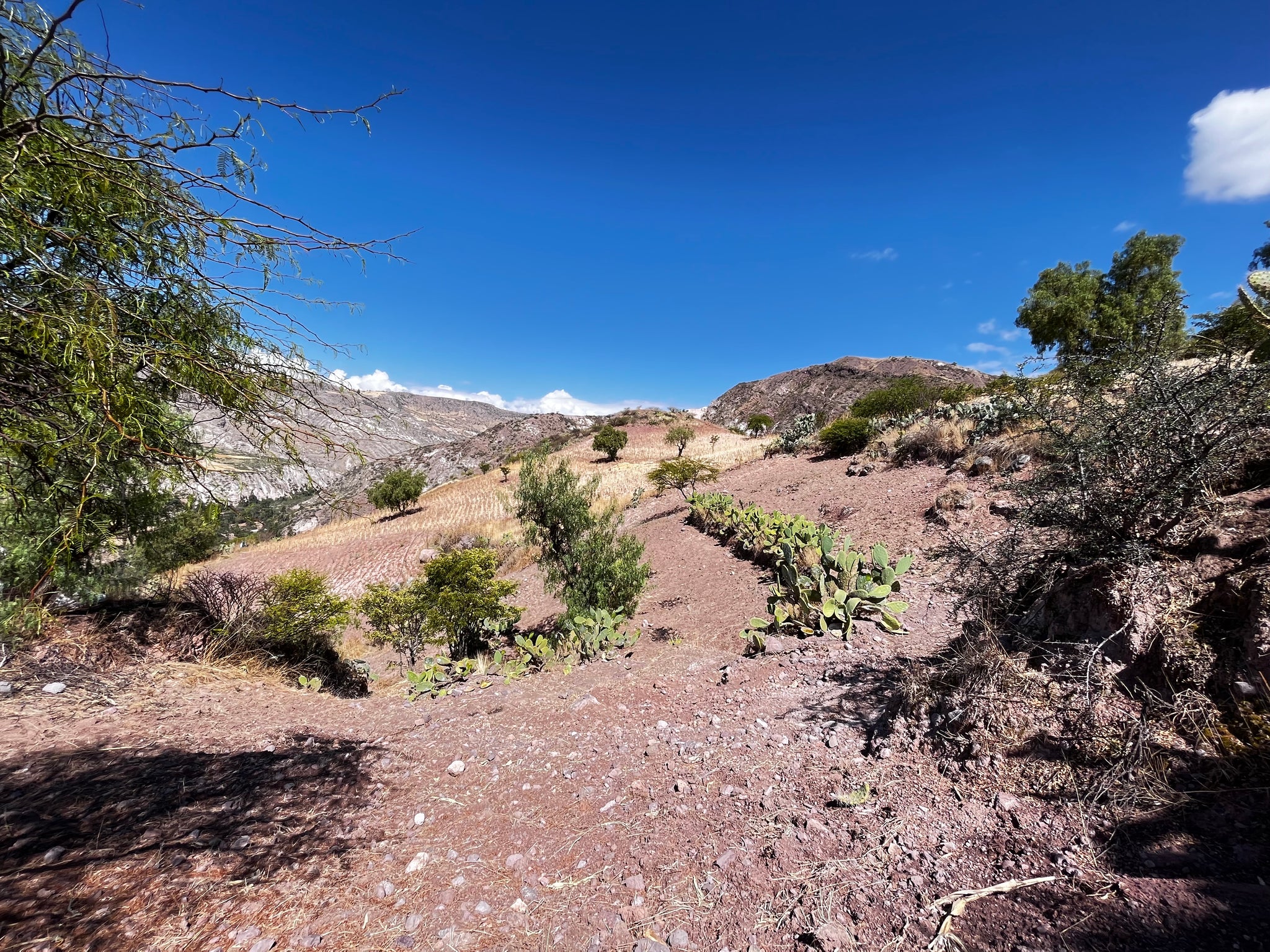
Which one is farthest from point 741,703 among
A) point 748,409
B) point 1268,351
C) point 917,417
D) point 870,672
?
point 748,409

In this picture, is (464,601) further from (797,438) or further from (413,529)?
(413,529)

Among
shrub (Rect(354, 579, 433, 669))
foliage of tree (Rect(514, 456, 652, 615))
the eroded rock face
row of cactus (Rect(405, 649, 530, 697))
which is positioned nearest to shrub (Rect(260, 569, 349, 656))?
shrub (Rect(354, 579, 433, 669))

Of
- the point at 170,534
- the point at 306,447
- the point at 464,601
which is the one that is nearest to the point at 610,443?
the point at 464,601

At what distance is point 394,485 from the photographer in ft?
83.6

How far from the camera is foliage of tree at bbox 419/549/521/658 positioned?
22.3 feet

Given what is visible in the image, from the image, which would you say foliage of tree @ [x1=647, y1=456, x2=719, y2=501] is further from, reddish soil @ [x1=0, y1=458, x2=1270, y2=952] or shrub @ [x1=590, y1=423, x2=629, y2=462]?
shrub @ [x1=590, y1=423, x2=629, y2=462]

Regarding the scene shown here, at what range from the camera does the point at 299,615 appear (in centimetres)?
607

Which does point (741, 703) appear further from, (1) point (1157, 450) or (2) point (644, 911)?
(1) point (1157, 450)

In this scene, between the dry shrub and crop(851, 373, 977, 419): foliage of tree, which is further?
crop(851, 373, 977, 419): foliage of tree

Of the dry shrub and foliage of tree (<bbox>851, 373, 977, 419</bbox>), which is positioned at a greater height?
foliage of tree (<bbox>851, 373, 977, 419</bbox>)

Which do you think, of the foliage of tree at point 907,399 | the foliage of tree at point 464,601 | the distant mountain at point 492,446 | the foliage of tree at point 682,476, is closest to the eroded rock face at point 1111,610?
the foliage of tree at point 464,601

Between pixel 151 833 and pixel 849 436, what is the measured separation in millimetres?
15589

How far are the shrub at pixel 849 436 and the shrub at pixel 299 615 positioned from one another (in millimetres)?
13674

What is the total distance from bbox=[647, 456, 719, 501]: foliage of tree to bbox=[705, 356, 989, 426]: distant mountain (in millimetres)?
33555
